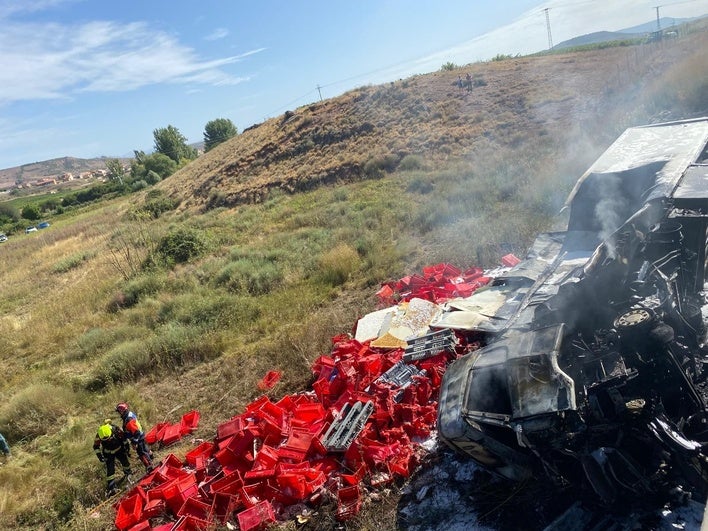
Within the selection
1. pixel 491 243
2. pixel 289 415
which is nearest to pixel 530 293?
pixel 289 415

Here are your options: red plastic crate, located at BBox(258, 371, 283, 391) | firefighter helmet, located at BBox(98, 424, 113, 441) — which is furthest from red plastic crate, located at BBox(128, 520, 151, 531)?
red plastic crate, located at BBox(258, 371, 283, 391)

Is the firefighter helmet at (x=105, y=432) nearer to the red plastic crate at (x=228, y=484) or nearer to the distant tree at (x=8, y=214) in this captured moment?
the red plastic crate at (x=228, y=484)

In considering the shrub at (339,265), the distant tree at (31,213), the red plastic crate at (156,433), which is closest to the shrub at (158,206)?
the shrub at (339,265)

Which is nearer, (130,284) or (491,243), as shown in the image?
(491,243)

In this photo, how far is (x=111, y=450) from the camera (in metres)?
5.39

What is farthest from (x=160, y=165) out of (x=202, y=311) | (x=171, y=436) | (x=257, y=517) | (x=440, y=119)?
(x=257, y=517)

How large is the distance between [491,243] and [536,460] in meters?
6.40

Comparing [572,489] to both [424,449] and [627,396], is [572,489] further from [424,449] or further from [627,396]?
[424,449]

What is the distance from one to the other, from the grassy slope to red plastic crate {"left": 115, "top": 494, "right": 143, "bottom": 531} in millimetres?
439

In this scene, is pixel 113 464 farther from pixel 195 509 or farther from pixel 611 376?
pixel 611 376

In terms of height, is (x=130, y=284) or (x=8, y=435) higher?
(x=130, y=284)

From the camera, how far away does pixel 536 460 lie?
123 inches

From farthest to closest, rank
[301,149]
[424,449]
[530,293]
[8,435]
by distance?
[301,149]
[8,435]
[530,293]
[424,449]

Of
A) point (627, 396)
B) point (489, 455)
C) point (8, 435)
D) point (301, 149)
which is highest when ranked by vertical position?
point (301, 149)
